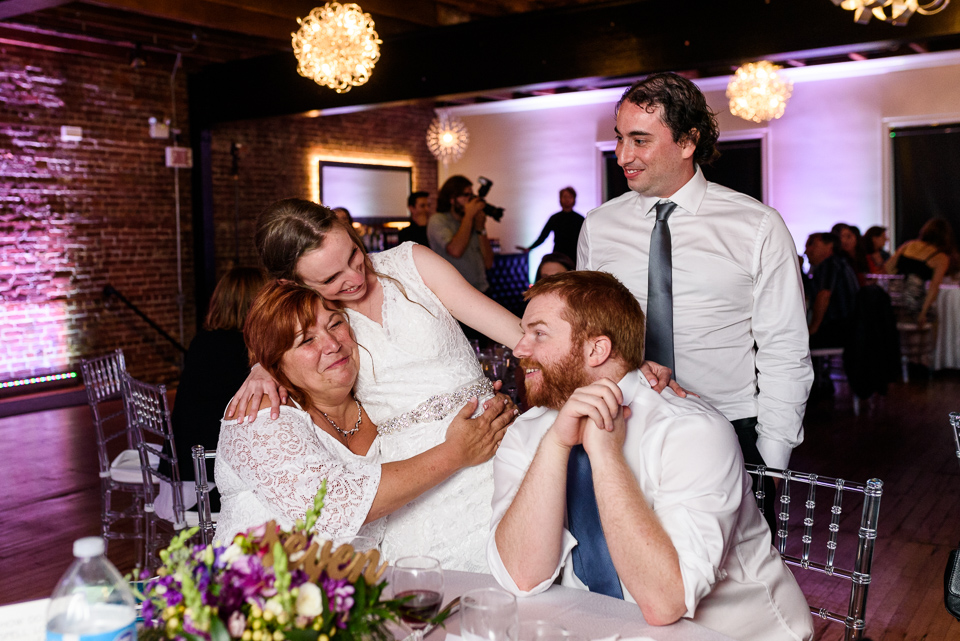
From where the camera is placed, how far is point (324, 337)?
1946 millimetres

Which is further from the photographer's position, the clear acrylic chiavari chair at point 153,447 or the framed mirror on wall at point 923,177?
the framed mirror on wall at point 923,177

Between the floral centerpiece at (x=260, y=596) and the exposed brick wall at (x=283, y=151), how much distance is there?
8.76 meters

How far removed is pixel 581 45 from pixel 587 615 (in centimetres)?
566

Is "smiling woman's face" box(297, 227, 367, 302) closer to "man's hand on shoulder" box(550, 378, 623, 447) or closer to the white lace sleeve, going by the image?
the white lace sleeve

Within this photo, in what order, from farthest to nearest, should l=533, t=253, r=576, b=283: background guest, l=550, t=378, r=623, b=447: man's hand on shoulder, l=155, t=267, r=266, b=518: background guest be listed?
l=533, t=253, r=576, b=283: background guest
l=155, t=267, r=266, b=518: background guest
l=550, t=378, r=623, b=447: man's hand on shoulder

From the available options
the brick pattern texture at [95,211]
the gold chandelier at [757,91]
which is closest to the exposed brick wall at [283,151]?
the brick pattern texture at [95,211]

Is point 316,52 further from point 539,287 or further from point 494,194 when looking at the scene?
point 494,194

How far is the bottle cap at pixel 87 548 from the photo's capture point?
1.01 m

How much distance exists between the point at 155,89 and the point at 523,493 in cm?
848

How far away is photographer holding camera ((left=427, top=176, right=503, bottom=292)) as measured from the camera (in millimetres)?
6785

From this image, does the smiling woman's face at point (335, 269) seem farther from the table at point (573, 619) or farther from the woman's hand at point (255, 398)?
the table at point (573, 619)

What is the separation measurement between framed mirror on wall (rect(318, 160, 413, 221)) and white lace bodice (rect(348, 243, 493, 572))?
8969 millimetres

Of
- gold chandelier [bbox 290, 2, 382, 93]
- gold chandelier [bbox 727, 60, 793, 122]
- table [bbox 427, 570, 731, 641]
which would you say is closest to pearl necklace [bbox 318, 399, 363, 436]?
table [bbox 427, 570, 731, 641]

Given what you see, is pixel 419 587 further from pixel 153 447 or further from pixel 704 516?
pixel 153 447
